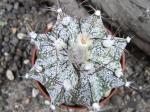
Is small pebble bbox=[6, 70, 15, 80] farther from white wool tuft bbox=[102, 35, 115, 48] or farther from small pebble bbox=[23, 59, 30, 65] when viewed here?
white wool tuft bbox=[102, 35, 115, 48]

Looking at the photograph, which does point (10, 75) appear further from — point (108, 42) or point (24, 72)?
point (108, 42)

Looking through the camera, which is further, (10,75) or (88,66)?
(10,75)

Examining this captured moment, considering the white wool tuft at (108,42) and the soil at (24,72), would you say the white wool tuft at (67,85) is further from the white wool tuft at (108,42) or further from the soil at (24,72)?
the soil at (24,72)

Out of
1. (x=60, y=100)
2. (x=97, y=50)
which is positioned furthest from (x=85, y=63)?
(x=60, y=100)

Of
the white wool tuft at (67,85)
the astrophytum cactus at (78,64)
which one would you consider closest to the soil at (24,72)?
the astrophytum cactus at (78,64)

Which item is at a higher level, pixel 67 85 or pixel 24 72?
pixel 24 72

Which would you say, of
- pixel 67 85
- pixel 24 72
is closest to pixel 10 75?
pixel 24 72
